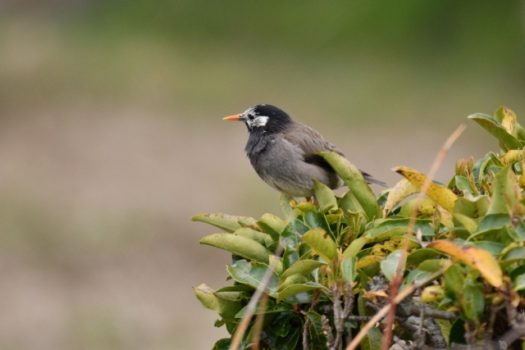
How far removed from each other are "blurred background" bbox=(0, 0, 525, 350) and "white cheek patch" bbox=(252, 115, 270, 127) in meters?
1.99

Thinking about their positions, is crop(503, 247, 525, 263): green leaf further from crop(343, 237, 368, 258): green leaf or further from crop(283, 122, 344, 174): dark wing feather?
crop(283, 122, 344, 174): dark wing feather

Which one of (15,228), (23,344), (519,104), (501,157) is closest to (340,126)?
(519,104)

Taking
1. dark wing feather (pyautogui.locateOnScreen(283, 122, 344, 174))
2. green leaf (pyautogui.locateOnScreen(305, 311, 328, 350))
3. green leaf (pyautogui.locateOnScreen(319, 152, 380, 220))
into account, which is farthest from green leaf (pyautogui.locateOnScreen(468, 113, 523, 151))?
dark wing feather (pyautogui.locateOnScreen(283, 122, 344, 174))

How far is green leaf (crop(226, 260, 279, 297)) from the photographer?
3.30 metres

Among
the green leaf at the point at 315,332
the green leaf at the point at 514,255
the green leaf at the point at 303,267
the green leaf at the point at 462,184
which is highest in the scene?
the green leaf at the point at 462,184

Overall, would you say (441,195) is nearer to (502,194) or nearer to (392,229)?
(392,229)

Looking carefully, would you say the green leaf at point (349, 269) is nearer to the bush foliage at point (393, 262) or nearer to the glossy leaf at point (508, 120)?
the bush foliage at point (393, 262)

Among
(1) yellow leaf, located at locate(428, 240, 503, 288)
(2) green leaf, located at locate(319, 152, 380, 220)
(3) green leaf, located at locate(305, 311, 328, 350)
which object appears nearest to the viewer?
(1) yellow leaf, located at locate(428, 240, 503, 288)

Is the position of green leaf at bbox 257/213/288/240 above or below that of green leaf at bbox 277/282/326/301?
above

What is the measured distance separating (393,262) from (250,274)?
48cm

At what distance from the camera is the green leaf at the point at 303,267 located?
314 centimetres

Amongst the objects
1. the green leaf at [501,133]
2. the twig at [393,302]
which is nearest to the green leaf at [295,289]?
the twig at [393,302]

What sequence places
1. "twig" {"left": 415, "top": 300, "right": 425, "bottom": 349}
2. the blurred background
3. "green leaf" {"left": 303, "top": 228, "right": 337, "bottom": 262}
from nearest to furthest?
"twig" {"left": 415, "top": 300, "right": 425, "bottom": 349}
"green leaf" {"left": 303, "top": 228, "right": 337, "bottom": 262}
the blurred background

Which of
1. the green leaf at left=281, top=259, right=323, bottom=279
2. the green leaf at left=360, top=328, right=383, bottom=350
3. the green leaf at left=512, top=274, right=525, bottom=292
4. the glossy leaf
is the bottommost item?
the green leaf at left=512, top=274, right=525, bottom=292
